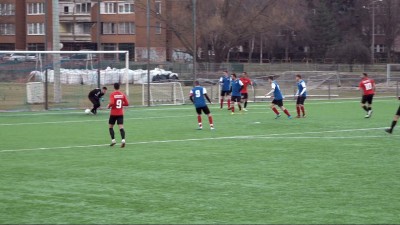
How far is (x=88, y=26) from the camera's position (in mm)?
77000

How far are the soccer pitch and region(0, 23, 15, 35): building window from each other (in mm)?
43881

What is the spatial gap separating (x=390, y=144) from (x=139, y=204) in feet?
34.2

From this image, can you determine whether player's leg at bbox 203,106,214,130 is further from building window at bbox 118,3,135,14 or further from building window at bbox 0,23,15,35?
building window at bbox 118,3,135,14

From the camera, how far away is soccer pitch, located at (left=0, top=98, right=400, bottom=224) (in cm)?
1031

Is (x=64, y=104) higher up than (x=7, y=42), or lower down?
lower down

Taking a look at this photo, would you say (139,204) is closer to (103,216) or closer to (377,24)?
(103,216)

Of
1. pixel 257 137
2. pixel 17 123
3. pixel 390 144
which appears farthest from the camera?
pixel 17 123

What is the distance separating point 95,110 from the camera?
104 ft

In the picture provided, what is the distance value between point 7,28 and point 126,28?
11.6m

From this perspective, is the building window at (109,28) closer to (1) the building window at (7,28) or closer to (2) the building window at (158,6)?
(1) the building window at (7,28)

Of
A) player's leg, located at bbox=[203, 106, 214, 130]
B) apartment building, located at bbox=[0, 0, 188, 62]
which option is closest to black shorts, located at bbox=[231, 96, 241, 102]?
player's leg, located at bbox=[203, 106, 214, 130]

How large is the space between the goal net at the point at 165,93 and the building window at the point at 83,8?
39.7 metres

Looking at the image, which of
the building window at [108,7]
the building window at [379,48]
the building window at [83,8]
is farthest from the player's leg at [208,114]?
the building window at [379,48]

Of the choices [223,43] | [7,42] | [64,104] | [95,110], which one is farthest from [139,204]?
[7,42]
